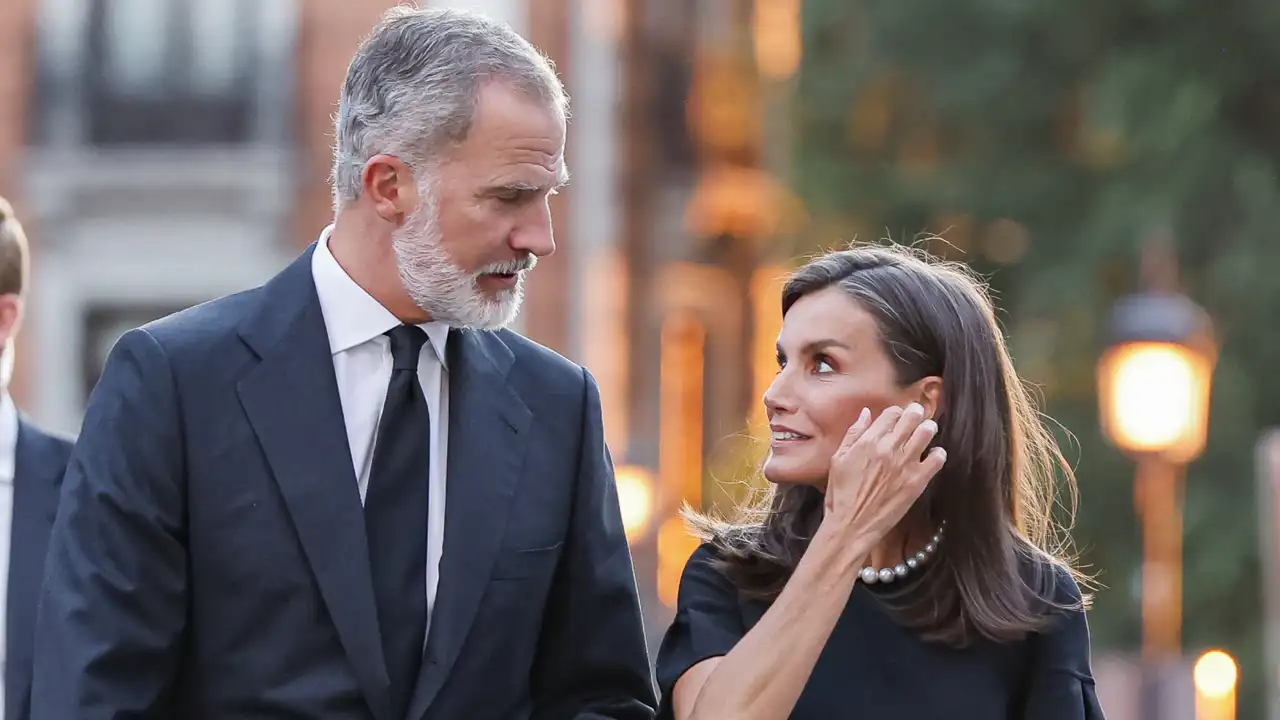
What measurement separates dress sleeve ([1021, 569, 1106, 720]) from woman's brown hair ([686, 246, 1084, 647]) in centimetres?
3

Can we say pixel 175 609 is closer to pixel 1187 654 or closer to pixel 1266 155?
pixel 1187 654

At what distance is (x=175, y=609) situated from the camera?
3.02 metres

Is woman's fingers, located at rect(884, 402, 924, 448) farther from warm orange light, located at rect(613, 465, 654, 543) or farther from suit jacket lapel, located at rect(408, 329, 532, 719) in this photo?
warm orange light, located at rect(613, 465, 654, 543)

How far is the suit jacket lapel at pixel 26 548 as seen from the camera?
142 inches

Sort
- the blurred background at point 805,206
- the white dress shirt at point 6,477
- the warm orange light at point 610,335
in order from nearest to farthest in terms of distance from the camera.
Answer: the white dress shirt at point 6,477 → the blurred background at point 805,206 → the warm orange light at point 610,335

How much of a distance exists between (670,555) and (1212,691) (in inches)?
486

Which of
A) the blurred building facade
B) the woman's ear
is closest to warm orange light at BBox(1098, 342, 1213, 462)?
the blurred building facade

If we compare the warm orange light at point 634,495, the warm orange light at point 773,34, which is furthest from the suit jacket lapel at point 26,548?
the warm orange light at point 773,34

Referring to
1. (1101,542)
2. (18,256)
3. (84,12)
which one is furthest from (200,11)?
(18,256)

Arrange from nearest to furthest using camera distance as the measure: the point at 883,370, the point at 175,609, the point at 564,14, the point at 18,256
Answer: the point at 175,609, the point at 883,370, the point at 18,256, the point at 564,14

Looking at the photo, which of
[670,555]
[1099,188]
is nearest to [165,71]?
[670,555]

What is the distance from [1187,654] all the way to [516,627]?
27.8 feet

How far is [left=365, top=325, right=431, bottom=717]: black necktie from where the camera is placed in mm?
3084

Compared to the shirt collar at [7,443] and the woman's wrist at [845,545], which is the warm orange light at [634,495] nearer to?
the shirt collar at [7,443]
